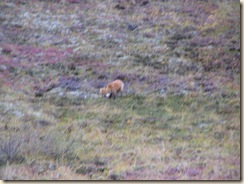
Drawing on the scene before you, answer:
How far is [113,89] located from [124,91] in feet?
1.14

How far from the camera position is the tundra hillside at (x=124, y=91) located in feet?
29.0

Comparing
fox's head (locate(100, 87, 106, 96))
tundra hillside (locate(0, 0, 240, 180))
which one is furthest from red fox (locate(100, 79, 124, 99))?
tundra hillside (locate(0, 0, 240, 180))

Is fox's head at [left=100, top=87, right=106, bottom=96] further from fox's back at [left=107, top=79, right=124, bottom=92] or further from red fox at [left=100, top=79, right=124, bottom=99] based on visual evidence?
fox's back at [left=107, top=79, right=124, bottom=92]

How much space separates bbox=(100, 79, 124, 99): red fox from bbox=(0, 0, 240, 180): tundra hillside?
4.8 inches

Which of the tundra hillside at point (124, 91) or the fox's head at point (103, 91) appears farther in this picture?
the fox's head at point (103, 91)

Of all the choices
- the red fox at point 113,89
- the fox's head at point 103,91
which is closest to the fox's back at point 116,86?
the red fox at point 113,89

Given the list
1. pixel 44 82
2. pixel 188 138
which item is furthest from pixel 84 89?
pixel 188 138

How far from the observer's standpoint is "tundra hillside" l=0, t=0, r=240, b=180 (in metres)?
8.84

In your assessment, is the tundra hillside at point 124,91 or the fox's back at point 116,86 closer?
the tundra hillside at point 124,91

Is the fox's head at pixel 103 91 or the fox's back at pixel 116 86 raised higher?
the fox's back at pixel 116 86

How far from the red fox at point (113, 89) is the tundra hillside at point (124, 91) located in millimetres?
121

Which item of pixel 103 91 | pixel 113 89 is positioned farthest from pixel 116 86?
pixel 103 91

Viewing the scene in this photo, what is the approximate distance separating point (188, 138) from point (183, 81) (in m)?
1.61

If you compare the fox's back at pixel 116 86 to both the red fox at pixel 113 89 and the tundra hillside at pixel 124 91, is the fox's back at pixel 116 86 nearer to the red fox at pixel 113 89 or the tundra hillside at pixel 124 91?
the red fox at pixel 113 89
